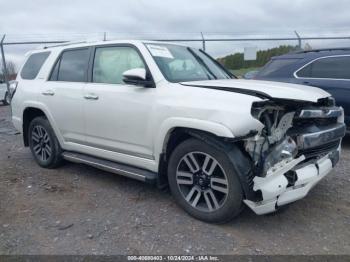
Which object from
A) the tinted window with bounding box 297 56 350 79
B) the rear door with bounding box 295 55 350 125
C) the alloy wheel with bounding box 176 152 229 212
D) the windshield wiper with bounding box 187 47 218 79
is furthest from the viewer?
the tinted window with bounding box 297 56 350 79

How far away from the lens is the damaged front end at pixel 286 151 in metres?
3.21

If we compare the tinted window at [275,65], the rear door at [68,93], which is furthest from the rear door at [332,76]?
the rear door at [68,93]

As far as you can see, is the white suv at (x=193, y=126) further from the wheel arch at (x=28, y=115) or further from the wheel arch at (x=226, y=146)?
the wheel arch at (x=28, y=115)

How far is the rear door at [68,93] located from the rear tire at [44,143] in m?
0.29

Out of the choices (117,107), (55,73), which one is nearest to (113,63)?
(117,107)

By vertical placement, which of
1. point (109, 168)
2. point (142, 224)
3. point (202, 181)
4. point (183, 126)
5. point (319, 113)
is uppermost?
point (319, 113)

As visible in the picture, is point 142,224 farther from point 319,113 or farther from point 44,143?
point 44,143

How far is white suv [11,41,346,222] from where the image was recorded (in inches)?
128

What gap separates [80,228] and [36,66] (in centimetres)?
308

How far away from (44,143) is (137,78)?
2484 mm

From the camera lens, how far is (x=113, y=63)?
449 centimetres

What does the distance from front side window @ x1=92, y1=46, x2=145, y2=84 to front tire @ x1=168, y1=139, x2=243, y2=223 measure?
3.95 ft

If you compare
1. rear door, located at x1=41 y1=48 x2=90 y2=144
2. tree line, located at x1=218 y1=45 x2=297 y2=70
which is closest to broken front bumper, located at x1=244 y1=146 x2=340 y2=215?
rear door, located at x1=41 y1=48 x2=90 y2=144

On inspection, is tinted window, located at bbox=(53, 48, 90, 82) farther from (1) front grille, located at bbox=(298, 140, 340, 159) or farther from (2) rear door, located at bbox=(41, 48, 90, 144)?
(1) front grille, located at bbox=(298, 140, 340, 159)
